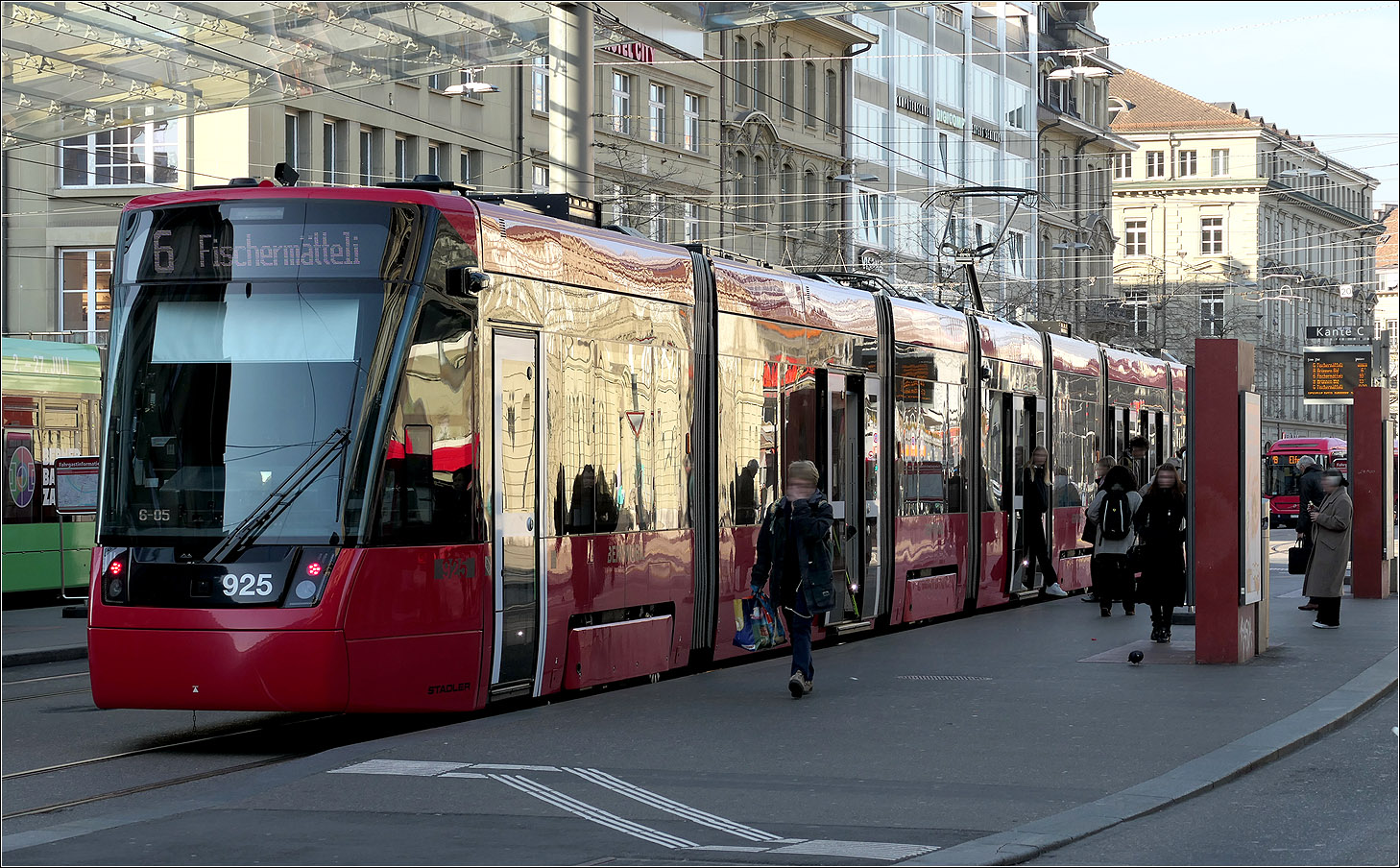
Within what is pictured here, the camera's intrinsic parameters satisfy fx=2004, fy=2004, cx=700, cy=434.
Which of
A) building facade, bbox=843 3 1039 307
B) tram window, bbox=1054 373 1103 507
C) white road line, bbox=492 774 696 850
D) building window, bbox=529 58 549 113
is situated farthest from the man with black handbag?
building facade, bbox=843 3 1039 307

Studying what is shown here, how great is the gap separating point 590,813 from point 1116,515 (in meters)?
12.4

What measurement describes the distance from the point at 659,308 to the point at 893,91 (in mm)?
50666

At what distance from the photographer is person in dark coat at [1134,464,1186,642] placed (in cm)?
1677

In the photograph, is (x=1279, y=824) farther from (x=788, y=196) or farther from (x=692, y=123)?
(x=788, y=196)

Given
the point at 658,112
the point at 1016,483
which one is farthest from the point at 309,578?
the point at 658,112

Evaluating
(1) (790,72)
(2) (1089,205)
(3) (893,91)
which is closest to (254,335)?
(1) (790,72)

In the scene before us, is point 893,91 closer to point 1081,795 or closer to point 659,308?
point 659,308

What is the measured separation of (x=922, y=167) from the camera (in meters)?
64.9

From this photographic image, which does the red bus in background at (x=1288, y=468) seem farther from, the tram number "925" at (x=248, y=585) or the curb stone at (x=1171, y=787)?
the tram number "925" at (x=248, y=585)

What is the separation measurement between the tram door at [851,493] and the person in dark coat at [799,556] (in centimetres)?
338

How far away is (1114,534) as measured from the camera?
20.0 metres

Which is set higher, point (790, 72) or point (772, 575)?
point (790, 72)

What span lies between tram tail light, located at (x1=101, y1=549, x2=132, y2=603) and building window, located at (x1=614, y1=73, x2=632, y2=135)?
118ft

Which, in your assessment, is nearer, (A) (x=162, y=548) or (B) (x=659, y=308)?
(A) (x=162, y=548)
